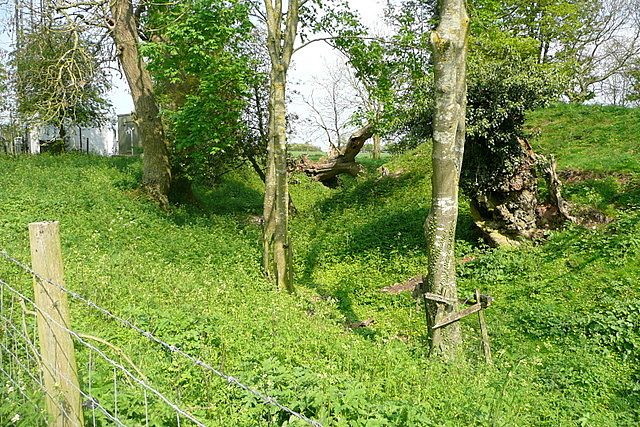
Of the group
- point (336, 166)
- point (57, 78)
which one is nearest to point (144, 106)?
point (57, 78)

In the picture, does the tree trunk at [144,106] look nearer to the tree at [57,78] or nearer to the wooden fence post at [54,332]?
the tree at [57,78]

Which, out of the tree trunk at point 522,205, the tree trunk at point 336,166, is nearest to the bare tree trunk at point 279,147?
the tree trunk at point 522,205

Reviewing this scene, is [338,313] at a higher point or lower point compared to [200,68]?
lower

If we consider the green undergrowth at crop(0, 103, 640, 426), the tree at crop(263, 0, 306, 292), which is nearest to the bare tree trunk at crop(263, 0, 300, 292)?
the tree at crop(263, 0, 306, 292)

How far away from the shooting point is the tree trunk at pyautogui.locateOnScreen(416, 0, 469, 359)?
Result: 7.18 meters

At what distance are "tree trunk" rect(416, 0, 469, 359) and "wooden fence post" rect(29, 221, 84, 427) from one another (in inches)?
213

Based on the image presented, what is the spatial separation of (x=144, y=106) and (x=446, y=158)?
13.0m

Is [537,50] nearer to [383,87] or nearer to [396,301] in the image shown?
[383,87]

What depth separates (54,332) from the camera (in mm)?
3168

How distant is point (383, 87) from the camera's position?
14656 millimetres

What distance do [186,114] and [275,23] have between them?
511 cm

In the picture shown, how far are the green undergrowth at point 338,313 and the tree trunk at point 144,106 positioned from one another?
92 centimetres

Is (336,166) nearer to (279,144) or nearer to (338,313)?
(279,144)

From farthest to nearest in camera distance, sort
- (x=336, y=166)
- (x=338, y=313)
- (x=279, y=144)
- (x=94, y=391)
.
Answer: (x=336, y=166), (x=279, y=144), (x=338, y=313), (x=94, y=391)
